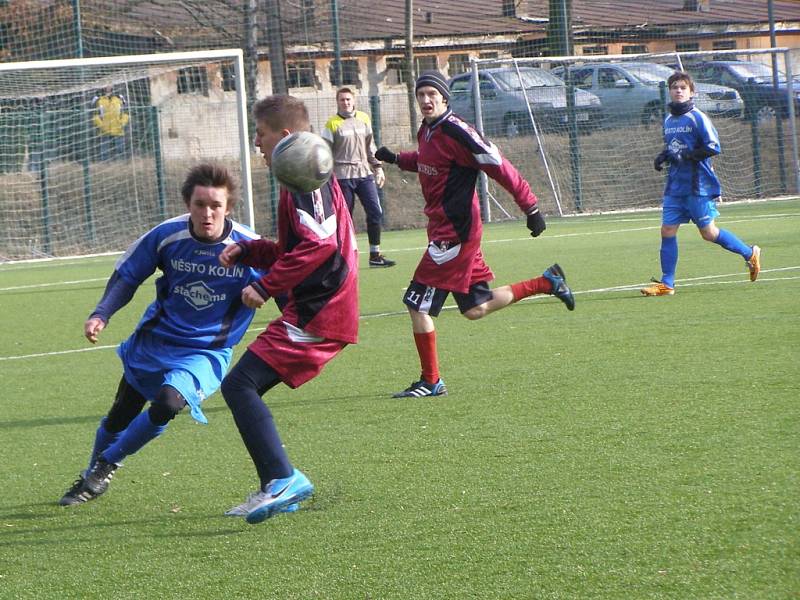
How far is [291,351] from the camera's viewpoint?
436 centimetres

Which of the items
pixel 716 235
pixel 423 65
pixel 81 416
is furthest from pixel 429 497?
pixel 423 65

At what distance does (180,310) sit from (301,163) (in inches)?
40.4

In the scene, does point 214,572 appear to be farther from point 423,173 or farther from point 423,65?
point 423,65

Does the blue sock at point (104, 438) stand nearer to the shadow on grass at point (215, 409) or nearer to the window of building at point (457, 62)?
the shadow on grass at point (215, 409)

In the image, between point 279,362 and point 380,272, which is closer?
point 279,362

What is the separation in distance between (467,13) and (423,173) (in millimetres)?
27788

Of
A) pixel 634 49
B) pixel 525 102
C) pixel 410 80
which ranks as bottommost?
pixel 525 102

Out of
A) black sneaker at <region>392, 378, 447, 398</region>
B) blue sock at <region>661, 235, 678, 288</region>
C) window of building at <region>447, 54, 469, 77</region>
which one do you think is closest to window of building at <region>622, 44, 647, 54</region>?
window of building at <region>447, 54, 469, 77</region>

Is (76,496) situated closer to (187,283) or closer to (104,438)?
(104,438)

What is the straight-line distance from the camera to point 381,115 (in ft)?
77.8

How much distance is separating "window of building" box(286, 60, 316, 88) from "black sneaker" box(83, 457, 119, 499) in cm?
1973

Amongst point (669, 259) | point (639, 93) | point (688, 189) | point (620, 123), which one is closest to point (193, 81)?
point (620, 123)

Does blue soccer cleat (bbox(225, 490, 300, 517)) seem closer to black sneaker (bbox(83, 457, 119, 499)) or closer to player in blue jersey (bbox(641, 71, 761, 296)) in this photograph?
black sneaker (bbox(83, 457, 119, 499))

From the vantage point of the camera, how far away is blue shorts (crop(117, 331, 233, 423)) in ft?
15.4
